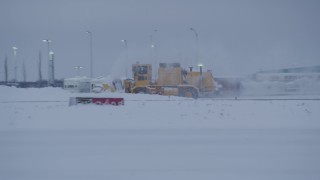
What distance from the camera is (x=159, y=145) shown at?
1103cm

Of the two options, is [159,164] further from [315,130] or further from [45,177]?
[315,130]

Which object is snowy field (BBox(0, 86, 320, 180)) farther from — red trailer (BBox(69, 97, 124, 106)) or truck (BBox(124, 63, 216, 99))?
truck (BBox(124, 63, 216, 99))

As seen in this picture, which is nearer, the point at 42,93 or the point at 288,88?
the point at 42,93

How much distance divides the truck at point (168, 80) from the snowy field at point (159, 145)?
16.2 metres

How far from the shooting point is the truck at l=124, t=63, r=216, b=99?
3541 cm

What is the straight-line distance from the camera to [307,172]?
8.04 meters

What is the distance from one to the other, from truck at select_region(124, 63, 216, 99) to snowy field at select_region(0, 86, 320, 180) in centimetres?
1619


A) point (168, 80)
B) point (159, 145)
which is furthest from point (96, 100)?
point (168, 80)

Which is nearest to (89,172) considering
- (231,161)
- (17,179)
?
(17,179)

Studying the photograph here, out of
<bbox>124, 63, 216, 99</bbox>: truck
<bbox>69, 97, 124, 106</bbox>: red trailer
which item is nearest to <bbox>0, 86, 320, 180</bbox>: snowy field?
<bbox>69, 97, 124, 106</bbox>: red trailer

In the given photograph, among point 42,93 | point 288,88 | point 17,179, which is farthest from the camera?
point 288,88

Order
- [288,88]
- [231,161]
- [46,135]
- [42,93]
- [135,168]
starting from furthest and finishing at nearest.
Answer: [288,88] < [42,93] < [46,135] < [231,161] < [135,168]

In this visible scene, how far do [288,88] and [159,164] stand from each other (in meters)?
37.1

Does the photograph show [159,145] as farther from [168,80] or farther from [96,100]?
[168,80]
